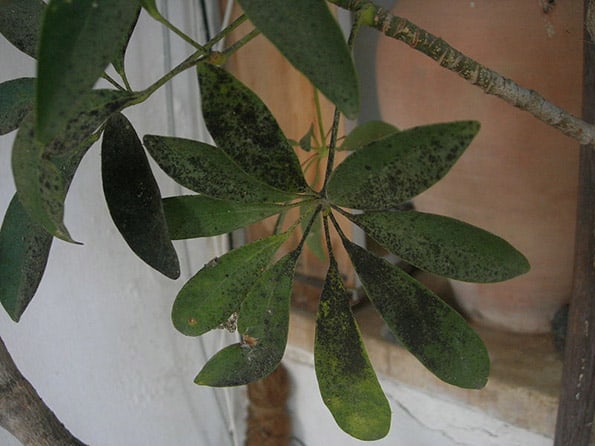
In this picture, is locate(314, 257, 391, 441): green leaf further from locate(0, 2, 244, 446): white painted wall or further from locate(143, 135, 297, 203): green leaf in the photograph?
locate(0, 2, 244, 446): white painted wall

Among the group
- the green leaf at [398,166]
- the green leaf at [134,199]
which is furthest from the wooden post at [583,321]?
the green leaf at [134,199]

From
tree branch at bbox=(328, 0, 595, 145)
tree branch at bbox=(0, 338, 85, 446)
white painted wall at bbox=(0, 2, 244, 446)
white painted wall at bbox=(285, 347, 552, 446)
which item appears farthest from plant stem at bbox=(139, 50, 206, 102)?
white painted wall at bbox=(285, 347, 552, 446)

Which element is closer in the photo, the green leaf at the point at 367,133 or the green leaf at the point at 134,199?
the green leaf at the point at 134,199

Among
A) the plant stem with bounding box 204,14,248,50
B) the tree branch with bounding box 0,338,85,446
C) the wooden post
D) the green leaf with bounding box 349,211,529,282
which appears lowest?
the tree branch with bounding box 0,338,85,446

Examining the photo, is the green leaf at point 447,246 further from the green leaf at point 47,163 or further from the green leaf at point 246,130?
the green leaf at point 47,163

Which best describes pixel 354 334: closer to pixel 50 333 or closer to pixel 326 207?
pixel 326 207

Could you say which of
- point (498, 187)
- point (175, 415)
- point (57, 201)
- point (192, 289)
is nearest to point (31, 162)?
point (57, 201)

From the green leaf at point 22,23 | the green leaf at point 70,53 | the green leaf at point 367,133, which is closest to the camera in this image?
the green leaf at point 70,53
